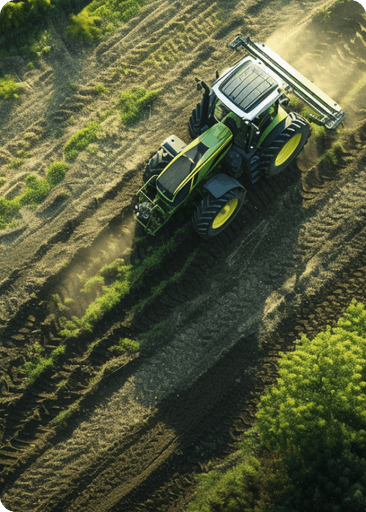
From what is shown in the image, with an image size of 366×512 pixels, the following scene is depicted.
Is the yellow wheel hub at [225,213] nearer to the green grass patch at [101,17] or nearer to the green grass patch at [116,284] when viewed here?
the green grass patch at [116,284]

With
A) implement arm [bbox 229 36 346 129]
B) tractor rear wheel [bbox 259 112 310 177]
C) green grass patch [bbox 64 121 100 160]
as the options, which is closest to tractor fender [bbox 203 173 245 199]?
tractor rear wheel [bbox 259 112 310 177]

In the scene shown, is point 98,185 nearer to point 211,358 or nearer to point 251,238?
point 251,238

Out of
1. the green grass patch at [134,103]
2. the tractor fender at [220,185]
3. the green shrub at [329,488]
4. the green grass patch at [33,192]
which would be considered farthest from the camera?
the green grass patch at [134,103]

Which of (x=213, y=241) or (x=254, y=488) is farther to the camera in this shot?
(x=213, y=241)

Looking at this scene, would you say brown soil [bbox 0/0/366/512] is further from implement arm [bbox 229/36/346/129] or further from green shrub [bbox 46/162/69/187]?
implement arm [bbox 229/36/346/129]

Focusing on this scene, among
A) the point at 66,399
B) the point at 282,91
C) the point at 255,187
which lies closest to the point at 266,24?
the point at 282,91

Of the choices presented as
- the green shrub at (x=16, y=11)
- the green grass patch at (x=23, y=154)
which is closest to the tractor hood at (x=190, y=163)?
the green grass patch at (x=23, y=154)

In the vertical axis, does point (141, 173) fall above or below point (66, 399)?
above
